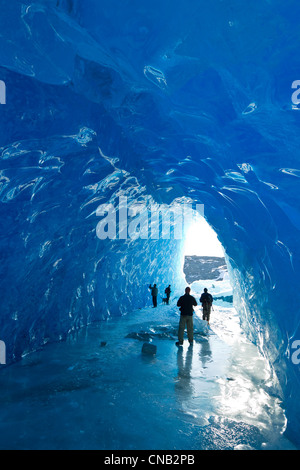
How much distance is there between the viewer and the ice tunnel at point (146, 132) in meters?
3.51

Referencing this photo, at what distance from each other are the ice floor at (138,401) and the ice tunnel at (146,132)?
1.83 feet

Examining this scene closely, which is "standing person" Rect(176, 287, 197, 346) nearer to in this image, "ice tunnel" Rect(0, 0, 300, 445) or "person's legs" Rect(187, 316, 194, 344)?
"person's legs" Rect(187, 316, 194, 344)

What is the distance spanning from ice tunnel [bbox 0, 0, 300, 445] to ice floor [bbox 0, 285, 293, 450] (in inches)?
22.0

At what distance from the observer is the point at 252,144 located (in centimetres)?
476

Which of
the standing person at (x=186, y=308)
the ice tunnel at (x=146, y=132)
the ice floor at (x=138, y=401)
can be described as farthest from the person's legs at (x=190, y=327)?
the ice tunnel at (x=146, y=132)

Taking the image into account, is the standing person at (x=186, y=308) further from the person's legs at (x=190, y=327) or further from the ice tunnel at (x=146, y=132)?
the ice tunnel at (x=146, y=132)

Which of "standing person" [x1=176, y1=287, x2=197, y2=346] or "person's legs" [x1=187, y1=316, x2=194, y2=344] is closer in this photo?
"standing person" [x1=176, y1=287, x2=197, y2=346]

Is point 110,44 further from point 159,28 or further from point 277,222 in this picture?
point 277,222

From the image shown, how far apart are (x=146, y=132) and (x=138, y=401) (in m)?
4.92

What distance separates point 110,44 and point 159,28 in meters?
0.72

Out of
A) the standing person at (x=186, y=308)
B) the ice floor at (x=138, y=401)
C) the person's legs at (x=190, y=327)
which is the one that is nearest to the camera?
the ice floor at (x=138, y=401)

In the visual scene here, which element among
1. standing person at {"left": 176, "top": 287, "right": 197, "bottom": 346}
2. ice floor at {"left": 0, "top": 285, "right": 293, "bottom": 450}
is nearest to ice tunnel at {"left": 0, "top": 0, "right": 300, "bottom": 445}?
ice floor at {"left": 0, "top": 285, "right": 293, "bottom": 450}

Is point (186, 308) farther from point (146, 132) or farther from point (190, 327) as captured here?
point (146, 132)

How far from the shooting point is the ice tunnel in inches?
138
